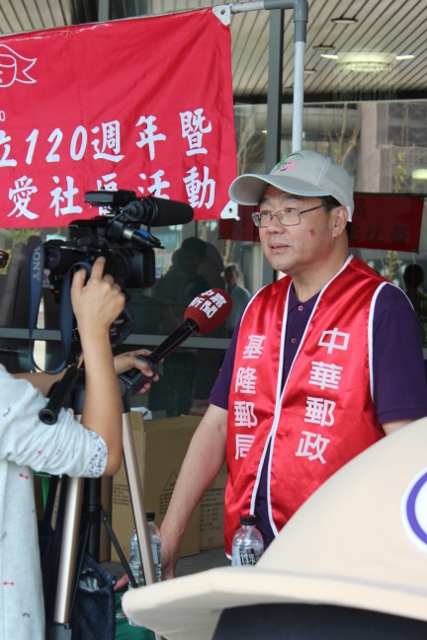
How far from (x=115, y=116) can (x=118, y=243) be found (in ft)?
6.86

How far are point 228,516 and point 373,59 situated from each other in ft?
17.9

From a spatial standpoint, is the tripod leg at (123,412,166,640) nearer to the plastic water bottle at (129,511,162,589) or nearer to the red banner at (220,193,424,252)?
the plastic water bottle at (129,511,162,589)

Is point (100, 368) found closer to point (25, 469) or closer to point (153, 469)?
point (25, 469)

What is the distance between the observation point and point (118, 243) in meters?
2.17

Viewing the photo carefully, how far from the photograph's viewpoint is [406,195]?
6.77 m

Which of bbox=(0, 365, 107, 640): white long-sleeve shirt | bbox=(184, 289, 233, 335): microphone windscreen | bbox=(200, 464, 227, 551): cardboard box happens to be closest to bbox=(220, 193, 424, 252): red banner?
bbox=(200, 464, 227, 551): cardboard box

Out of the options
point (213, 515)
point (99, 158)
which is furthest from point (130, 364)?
point (213, 515)

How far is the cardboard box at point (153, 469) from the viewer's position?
4.43m

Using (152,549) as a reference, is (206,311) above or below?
above

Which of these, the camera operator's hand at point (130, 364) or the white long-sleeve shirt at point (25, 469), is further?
the camera operator's hand at point (130, 364)

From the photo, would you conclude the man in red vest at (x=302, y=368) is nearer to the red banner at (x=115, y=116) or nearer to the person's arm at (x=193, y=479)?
the person's arm at (x=193, y=479)

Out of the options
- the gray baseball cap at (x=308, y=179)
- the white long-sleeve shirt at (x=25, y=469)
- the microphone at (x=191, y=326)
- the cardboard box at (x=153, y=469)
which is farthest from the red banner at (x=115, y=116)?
the white long-sleeve shirt at (x=25, y=469)

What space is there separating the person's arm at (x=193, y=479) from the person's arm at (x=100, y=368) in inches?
17.2

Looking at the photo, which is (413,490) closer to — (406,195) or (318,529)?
(318,529)
